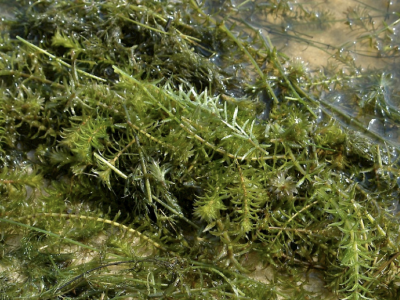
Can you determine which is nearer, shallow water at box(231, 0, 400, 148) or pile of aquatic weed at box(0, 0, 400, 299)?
pile of aquatic weed at box(0, 0, 400, 299)

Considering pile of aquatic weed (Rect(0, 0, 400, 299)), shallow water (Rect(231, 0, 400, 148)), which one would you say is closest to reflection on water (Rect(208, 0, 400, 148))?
shallow water (Rect(231, 0, 400, 148))

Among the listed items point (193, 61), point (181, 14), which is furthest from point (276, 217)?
point (181, 14)

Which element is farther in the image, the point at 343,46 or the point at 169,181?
the point at 343,46

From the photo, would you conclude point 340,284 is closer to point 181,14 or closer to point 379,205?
point 379,205

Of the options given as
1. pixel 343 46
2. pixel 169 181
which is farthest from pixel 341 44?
pixel 169 181

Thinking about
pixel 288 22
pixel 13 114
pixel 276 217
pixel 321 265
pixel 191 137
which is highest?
pixel 288 22

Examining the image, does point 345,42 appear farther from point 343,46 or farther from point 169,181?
point 169,181

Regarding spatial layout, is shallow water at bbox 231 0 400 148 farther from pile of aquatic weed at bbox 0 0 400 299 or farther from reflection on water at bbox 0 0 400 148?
pile of aquatic weed at bbox 0 0 400 299

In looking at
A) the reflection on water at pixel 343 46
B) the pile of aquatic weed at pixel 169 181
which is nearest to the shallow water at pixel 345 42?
the reflection on water at pixel 343 46
